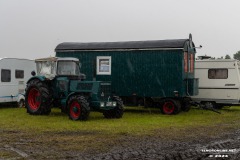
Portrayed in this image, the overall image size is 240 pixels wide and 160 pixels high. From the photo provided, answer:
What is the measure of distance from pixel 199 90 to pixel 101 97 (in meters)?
7.49

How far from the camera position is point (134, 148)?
9914 mm

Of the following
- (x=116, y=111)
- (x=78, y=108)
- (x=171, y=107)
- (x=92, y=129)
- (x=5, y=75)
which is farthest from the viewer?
(x=5, y=75)

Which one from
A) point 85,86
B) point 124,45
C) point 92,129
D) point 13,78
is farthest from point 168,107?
point 13,78

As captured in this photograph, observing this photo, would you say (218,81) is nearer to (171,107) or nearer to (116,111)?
(171,107)

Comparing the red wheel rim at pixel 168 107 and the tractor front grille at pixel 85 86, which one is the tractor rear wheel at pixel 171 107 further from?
the tractor front grille at pixel 85 86

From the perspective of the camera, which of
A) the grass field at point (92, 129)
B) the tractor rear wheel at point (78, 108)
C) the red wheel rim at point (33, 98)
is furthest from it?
the red wheel rim at point (33, 98)

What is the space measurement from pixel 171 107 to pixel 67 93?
513 cm

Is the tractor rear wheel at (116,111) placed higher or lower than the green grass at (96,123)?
higher

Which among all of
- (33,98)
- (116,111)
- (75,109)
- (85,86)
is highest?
(85,86)

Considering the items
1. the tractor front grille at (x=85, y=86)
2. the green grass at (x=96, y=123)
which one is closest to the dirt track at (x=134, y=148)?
the green grass at (x=96, y=123)

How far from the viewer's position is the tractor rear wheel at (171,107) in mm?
19359

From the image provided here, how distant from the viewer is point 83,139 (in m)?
11.3

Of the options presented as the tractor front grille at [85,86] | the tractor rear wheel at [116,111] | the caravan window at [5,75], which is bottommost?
the tractor rear wheel at [116,111]

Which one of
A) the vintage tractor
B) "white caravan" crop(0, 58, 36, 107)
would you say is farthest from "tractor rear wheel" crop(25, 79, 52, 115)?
"white caravan" crop(0, 58, 36, 107)
